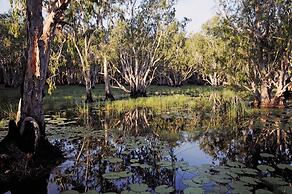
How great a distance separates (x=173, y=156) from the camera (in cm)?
954

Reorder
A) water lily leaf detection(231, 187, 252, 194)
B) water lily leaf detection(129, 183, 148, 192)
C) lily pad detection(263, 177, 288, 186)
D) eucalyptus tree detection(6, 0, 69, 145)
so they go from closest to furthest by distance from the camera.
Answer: water lily leaf detection(231, 187, 252, 194), water lily leaf detection(129, 183, 148, 192), lily pad detection(263, 177, 288, 186), eucalyptus tree detection(6, 0, 69, 145)

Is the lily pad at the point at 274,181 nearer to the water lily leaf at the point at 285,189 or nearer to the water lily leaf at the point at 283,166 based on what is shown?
the water lily leaf at the point at 285,189

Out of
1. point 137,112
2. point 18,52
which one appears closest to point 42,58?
point 137,112

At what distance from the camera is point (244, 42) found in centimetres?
2241

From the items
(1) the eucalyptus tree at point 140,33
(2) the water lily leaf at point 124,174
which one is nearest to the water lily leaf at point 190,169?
(2) the water lily leaf at point 124,174

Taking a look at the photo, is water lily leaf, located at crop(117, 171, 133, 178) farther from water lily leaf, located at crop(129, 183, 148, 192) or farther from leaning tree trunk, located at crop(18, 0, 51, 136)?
leaning tree trunk, located at crop(18, 0, 51, 136)

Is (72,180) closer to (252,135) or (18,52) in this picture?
(252,135)

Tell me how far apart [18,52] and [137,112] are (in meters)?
36.8

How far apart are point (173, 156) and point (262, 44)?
609 inches

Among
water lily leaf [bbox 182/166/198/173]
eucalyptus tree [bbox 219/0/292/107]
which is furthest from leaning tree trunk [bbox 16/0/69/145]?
eucalyptus tree [bbox 219/0/292/107]

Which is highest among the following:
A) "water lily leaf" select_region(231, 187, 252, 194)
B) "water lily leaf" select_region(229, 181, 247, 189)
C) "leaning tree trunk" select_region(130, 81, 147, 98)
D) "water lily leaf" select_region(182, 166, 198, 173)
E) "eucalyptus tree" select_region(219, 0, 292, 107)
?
"eucalyptus tree" select_region(219, 0, 292, 107)

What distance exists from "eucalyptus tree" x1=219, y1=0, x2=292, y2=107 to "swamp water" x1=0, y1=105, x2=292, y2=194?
543 cm

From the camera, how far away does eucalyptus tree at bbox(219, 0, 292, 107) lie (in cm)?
2094

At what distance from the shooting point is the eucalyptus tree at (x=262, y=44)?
68.7 ft
